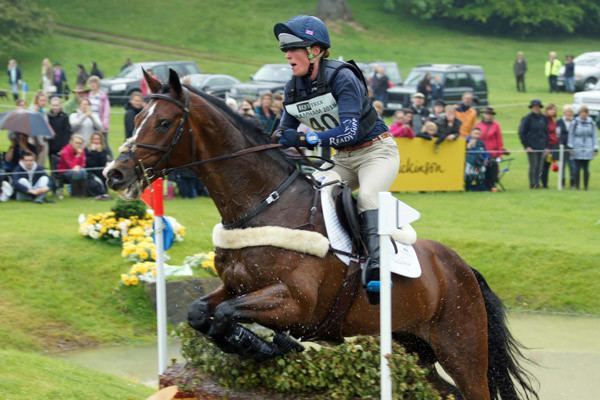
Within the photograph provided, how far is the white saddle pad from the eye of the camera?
7098 mm

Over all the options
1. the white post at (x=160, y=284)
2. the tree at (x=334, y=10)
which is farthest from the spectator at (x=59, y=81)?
the white post at (x=160, y=284)

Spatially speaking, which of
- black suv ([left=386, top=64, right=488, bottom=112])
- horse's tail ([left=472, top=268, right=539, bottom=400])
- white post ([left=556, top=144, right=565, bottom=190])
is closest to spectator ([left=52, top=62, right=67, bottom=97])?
black suv ([left=386, top=64, right=488, bottom=112])

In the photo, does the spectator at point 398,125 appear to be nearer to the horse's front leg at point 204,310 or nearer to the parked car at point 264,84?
the parked car at point 264,84

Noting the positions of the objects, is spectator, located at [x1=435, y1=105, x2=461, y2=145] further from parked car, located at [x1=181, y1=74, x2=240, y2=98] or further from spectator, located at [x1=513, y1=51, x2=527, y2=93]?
spectator, located at [x1=513, y1=51, x2=527, y2=93]

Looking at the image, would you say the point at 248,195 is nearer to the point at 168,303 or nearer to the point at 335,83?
the point at 335,83

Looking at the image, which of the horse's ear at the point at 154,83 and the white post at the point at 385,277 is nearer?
the white post at the point at 385,277

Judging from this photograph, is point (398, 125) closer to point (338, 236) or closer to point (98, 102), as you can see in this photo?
point (98, 102)

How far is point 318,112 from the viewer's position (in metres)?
7.17

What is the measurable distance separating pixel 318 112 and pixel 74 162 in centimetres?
1067

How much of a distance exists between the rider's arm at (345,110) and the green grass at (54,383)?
2.74m

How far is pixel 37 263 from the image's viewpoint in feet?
41.2

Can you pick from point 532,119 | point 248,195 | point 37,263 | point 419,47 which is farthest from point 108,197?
point 419,47

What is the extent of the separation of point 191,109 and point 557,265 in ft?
27.2

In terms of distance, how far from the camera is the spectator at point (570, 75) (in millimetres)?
41844
